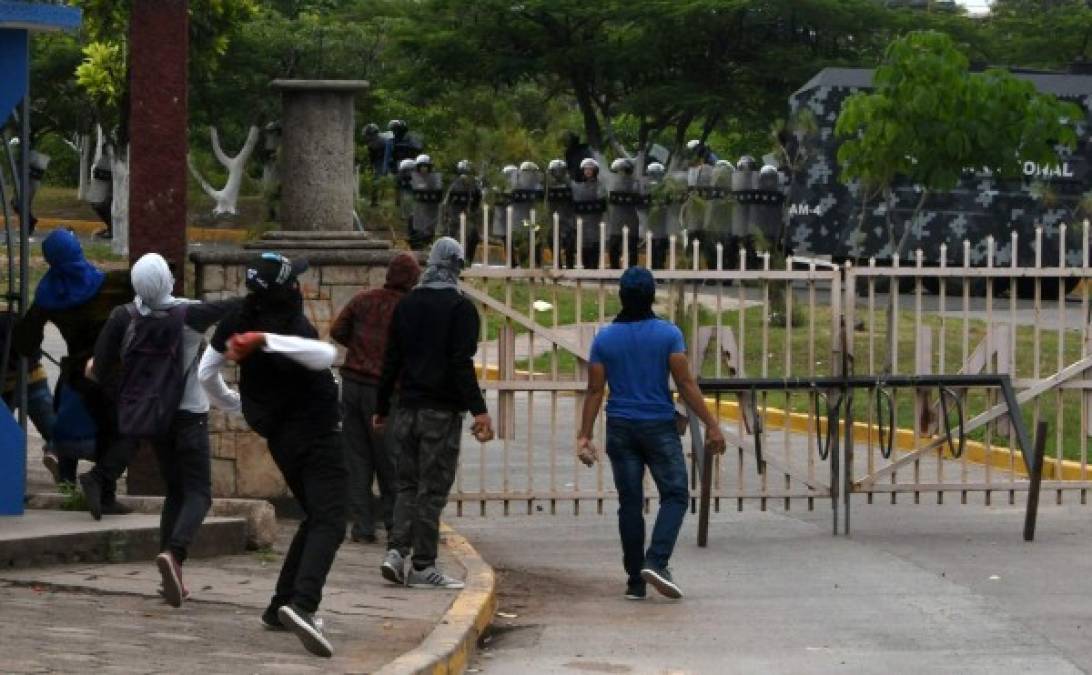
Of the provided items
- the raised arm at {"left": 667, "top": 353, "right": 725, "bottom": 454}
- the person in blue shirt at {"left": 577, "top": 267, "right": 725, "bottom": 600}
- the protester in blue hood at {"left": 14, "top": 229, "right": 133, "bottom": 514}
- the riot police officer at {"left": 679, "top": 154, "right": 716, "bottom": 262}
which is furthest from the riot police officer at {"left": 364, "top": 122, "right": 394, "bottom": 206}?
the raised arm at {"left": 667, "top": 353, "right": 725, "bottom": 454}

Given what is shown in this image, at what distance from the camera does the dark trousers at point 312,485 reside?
31.2 feet

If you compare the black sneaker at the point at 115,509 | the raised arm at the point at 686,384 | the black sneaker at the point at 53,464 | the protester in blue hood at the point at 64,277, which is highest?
the protester in blue hood at the point at 64,277

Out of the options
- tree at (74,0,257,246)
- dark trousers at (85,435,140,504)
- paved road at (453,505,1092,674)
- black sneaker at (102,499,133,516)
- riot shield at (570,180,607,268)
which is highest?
tree at (74,0,257,246)

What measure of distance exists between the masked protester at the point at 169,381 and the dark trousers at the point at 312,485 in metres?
0.89

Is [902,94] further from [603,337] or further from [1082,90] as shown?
[603,337]

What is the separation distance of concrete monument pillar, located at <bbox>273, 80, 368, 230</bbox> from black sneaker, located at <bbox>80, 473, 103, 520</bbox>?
2.86 meters

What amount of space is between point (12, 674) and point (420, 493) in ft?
10.8

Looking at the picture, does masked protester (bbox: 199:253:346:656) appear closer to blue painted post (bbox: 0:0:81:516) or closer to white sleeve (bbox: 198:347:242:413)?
white sleeve (bbox: 198:347:242:413)

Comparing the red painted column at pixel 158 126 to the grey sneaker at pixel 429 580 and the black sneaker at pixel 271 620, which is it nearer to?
the grey sneaker at pixel 429 580

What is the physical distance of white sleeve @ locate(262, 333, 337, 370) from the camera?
940 cm

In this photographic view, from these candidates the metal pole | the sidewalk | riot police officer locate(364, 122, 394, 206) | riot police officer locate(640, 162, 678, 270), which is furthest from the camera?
riot police officer locate(364, 122, 394, 206)

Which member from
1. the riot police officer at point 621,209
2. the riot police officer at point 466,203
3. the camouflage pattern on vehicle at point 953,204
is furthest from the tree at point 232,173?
the camouflage pattern on vehicle at point 953,204

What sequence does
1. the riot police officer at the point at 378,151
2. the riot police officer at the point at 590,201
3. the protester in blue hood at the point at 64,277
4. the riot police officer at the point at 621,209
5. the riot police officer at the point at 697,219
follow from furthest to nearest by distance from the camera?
the riot police officer at the point at 378,151 → the riot police officer at the point at 621,209 → the riot police officer at the point at 590,201 → the riot police officer at the point at 697,219 → the protester in blue hood at the point at 64,277

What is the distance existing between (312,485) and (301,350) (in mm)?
541
